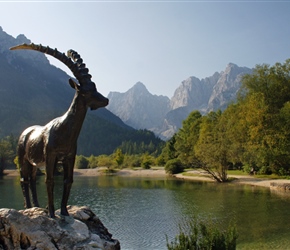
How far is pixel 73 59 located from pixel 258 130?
3005cm

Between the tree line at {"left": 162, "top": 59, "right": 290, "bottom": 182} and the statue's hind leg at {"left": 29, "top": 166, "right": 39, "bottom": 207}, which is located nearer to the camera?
the statue's hind leg at {"left": 29, "top": 166, "right": 39, "bottom": 207}

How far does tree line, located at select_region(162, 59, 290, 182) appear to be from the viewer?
110 ft

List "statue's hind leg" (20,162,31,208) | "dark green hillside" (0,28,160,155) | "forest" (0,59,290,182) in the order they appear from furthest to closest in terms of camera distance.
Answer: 1. "dark green hillside" (0,28,160,155)
2. "forest" (0,59,290,182)
3. "statue's hind leg" (20,162,31,208)

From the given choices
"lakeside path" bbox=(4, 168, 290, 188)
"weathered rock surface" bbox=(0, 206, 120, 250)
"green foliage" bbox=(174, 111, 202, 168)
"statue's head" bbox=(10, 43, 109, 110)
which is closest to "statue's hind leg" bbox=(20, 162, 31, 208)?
"weathered rock surface" bbox=(0, 206, 120, 250)

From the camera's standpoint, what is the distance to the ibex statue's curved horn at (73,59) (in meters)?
6.62

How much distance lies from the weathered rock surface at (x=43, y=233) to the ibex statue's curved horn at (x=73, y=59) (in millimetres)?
2787

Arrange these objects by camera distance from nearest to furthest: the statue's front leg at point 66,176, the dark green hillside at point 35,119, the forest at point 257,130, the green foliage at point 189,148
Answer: the statue's front leg at point 66,176
the forest at point 257,130
the green foliage at point 189,148
the dark green hillside at point 35,119

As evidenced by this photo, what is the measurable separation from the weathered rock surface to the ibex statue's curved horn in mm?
2787

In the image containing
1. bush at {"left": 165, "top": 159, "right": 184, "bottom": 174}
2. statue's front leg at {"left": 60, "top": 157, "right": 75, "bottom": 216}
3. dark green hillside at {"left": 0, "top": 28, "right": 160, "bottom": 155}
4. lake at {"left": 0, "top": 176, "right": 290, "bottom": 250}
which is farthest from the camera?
dark green hillside at {"left": 0, "top": 28, "right": 160, "bottom": 155}

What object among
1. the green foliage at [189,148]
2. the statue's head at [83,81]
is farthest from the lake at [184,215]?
the green foliage at [189,148]

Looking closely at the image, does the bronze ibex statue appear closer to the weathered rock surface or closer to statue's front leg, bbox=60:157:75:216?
statue's front leg, bbox=60:157:75:216

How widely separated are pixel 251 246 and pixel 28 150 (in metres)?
8.79

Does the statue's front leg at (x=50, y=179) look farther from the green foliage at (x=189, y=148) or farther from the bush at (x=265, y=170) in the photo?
the bush at (x=265, y=170)

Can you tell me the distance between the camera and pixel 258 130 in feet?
111
